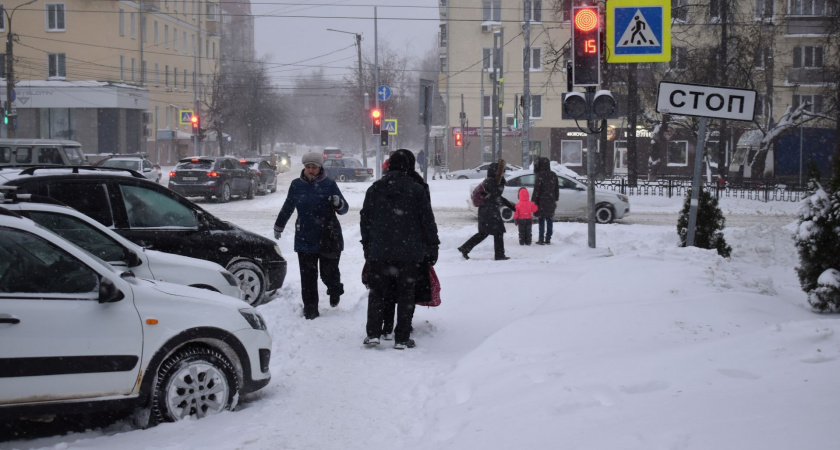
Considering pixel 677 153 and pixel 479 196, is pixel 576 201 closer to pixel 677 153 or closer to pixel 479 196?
pixel 479 196

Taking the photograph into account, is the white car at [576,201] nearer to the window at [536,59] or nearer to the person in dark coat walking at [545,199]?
the person in dark coat walking at [545,199]

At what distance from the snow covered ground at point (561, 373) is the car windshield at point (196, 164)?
62.9ft

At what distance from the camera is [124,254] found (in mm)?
7375

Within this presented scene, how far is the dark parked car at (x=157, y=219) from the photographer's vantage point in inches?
354

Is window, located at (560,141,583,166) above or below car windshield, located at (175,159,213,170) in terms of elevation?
above

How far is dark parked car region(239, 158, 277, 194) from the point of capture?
3391 cm

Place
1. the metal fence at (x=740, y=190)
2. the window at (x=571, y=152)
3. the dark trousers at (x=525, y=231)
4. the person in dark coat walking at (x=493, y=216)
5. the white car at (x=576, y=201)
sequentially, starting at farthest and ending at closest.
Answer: the window at (x=571, y=152)
the metal fence at (x=740, y=190)
the white car at (x=576, y=201)
the dark trousers at (x=525, y=231)
the person in dark coat walking at (x=493, y=216)

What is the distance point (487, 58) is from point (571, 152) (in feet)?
31.7

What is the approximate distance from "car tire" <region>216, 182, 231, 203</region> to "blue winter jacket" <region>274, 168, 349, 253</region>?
20596 mm

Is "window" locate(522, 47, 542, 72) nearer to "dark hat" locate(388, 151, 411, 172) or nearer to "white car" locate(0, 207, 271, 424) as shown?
"dark hat" locate(388, 151, 411, 172)

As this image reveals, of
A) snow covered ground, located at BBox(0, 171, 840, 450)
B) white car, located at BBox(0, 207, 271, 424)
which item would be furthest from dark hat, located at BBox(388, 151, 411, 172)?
white car, located at BBox(0, 207, 271, 424)

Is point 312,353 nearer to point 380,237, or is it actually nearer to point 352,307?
point 380,237

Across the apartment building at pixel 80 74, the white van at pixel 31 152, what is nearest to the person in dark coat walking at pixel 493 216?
the white van at pixel 31 152

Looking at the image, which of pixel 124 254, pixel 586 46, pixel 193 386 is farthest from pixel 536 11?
pixel 193 386
